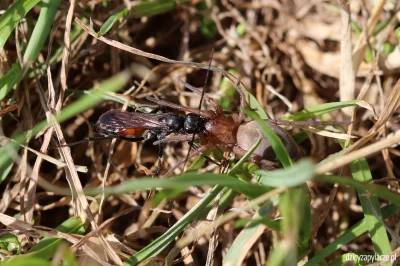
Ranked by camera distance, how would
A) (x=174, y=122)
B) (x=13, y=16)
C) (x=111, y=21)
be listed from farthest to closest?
(x=174, y=122) → (x=111, y=21) → (x=13, y=16)

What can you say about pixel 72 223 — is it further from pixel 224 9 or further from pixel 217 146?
pixel 224 9

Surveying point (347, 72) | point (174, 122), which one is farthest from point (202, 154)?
point (347, 72)

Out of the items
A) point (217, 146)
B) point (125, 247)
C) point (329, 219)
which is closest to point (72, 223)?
point (125, 247)

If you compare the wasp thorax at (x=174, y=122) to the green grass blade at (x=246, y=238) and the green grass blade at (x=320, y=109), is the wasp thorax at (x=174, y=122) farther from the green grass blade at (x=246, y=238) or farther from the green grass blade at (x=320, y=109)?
the green grass blade at (x=246, y=238)

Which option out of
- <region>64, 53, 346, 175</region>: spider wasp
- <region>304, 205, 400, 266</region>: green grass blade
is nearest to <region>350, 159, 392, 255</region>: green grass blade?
<region>304, 205, 400, 266</region>: green grass blade

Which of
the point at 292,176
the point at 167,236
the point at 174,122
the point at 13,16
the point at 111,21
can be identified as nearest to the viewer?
the point at 292,176

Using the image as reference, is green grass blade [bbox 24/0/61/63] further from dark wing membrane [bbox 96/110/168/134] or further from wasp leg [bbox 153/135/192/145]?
wasp leg [bbox 153/135/192/145]

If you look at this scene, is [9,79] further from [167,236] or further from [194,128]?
[167,236]
